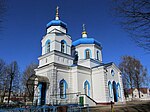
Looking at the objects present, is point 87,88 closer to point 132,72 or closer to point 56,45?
point 56,45

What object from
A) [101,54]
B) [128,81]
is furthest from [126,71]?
[101,54]

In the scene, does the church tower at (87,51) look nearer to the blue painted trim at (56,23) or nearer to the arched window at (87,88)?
the arched window at (87,88)

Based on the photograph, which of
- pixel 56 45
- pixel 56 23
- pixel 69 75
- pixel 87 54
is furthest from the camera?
pixel 87 54

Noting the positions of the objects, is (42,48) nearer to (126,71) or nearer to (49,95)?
(49,95)

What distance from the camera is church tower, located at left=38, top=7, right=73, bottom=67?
21256 millimetres

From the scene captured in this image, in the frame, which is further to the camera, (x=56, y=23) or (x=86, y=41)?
(x=86, y=41)

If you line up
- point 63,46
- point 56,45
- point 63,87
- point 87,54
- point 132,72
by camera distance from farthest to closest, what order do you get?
point 132,72 → point 87,54 → point 63,46 → point 56,45 → point 63,87

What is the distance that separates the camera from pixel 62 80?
787 inches

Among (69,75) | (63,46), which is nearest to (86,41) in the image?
(63,46)

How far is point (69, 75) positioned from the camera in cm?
2119

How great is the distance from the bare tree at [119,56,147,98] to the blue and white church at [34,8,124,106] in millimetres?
9103

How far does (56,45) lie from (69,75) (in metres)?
4.56

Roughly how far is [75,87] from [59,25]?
9.82 m

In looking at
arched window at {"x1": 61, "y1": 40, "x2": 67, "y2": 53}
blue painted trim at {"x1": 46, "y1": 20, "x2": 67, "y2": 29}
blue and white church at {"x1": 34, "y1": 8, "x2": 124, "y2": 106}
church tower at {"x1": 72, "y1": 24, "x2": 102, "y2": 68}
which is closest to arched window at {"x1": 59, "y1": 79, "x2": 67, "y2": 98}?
blue and white church at {"x1": 34, "y1": 8, "x2": 124, "y2": 106}
